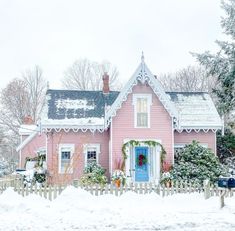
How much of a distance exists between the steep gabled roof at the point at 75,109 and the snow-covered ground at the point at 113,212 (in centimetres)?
946

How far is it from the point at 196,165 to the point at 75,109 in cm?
823

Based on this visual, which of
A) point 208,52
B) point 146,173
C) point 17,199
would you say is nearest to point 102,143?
point 146,173

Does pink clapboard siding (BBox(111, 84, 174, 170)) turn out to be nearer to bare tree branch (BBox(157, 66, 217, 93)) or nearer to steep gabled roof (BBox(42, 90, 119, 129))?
steep gabled roof (BBox(42, 90, 119, 129))

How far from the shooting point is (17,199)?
14.6m

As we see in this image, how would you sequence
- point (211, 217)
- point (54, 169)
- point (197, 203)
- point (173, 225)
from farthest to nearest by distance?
point (54, 169), point (197, 203), point (211, 217), point (173, 225)

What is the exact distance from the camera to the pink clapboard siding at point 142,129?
A: 23.8 m

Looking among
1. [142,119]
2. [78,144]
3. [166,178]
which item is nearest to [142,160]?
[166,178]

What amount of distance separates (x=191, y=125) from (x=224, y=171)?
340 cm

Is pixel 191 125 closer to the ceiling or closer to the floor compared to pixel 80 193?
closer to the ceiling

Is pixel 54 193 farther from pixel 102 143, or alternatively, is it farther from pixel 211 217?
pixel 102 143

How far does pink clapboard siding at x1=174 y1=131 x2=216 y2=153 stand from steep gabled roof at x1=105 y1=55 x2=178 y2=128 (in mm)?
2350

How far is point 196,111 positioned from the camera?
87.5 ft

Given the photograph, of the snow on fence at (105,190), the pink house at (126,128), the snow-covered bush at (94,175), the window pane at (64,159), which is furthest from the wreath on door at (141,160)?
the snow on fence at (105,190)

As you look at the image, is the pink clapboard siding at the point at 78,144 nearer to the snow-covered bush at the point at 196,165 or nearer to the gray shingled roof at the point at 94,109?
the gray shingled roof at the point at 94,109
